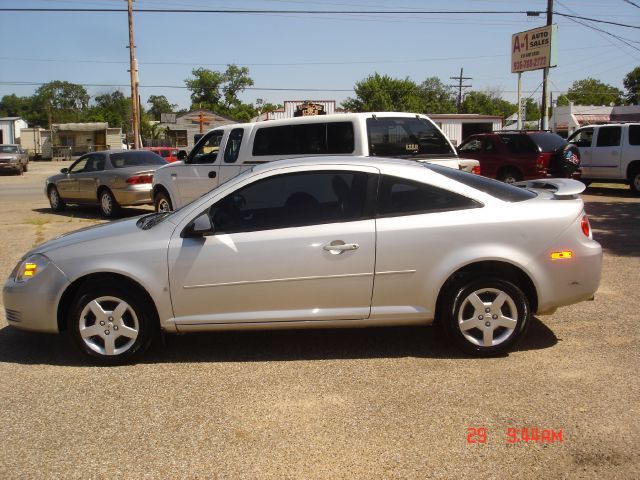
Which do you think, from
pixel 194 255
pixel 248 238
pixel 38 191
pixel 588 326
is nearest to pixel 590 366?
pixel 588 326

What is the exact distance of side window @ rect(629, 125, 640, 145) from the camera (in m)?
16.0

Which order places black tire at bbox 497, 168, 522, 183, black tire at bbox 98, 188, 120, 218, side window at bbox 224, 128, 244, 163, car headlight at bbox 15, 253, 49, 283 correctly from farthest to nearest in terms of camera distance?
black tire at bbox 497, 168, 522, 183, black tire at bbox 98, 188, 120, 218, side window at bbox 224, 128, 244, 163, car headlight at bbox 15, 253, 49, 283

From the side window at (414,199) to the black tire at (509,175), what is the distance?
1085 cm

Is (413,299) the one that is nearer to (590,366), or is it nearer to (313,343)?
(313,343)

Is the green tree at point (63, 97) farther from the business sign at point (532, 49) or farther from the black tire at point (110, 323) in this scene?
the black tire at point (110, 323)

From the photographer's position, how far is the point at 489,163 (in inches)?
619

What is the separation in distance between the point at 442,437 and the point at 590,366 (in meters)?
1.62

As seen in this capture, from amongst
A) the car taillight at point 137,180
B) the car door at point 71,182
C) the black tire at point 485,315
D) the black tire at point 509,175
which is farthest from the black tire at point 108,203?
the black tire at point 485,315

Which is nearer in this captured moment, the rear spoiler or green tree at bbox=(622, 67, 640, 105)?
the rear spoiler

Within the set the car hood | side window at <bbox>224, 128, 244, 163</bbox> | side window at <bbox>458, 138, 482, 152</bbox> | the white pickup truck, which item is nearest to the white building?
side window at <bbox>458, 138, 482, 152</bbox>

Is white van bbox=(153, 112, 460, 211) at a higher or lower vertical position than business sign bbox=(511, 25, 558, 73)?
lower

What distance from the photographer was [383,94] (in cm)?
7388

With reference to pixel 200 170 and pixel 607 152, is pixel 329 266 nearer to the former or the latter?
pixel 200 170

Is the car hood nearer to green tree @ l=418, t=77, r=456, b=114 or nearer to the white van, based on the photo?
the white van
